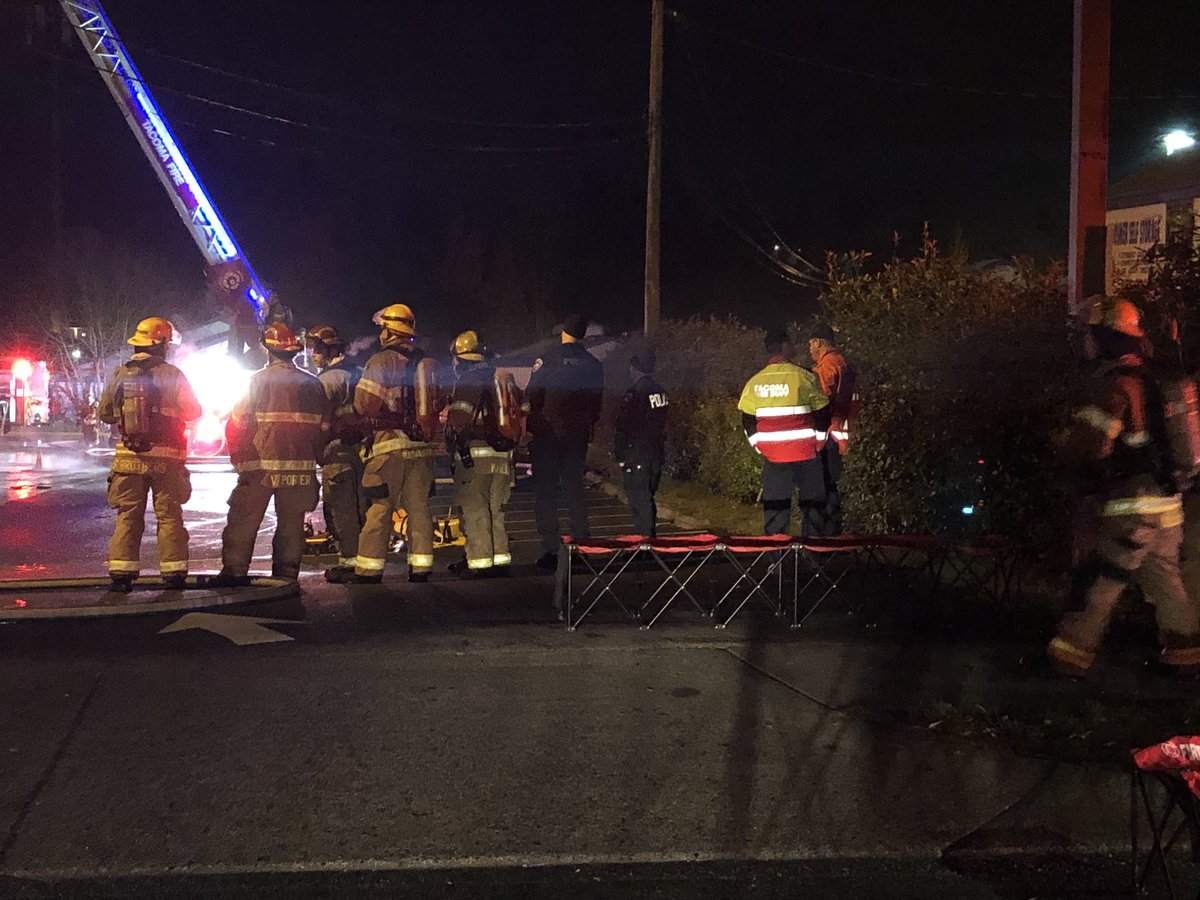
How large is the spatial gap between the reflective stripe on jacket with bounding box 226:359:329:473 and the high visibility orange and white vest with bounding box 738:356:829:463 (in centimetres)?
327

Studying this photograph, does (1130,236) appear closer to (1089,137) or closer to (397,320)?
(1089,137)

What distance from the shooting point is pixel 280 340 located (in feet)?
25.3

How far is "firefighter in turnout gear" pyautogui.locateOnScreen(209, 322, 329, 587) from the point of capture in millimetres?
7539

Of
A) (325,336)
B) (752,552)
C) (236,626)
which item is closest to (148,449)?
(236,626)

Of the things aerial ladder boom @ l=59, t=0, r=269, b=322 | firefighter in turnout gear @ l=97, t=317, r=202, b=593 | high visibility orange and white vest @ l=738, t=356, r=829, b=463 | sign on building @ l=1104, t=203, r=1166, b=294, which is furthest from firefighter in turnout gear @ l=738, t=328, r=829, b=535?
aerial ladder boom @ l=59, t=0, r=269, b=322

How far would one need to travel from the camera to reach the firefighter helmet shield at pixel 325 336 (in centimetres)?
856

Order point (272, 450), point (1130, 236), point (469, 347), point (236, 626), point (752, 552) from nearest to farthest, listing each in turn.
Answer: point (236, 626)
point (752, 552)
point (272, 450)
point (469, 347)
point (1130, 236)

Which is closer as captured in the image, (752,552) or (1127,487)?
(1127,487)

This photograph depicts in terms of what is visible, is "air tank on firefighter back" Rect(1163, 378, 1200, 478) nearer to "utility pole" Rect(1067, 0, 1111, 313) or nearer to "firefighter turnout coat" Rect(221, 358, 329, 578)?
"utility pole" Rect(1067, 0, 1111, 313)

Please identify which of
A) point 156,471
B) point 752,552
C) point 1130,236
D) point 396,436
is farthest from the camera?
point 1130,236

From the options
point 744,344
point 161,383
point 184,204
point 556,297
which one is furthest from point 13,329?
point 161,383

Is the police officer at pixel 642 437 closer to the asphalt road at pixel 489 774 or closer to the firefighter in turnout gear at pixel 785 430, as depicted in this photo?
the firefighter in turnout gear at pixel 785 430

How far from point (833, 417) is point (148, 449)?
506 cm

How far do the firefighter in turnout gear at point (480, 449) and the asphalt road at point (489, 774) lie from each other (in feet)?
5.39
